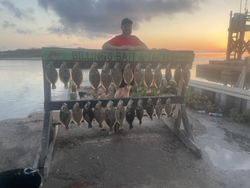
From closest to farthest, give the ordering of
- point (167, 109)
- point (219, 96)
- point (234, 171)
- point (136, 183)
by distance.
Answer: point (136, 183) → point (234, 171) → point (167, 109) → point (219, 96)

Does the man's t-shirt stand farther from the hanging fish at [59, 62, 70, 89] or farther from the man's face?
the hanging fish at [59, 62, 70, 89]

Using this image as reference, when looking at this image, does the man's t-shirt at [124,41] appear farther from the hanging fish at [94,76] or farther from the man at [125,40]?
the hanging fish at [94,76]

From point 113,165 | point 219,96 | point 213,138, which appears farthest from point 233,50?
point 113,165

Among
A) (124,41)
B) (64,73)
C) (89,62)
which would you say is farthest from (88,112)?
(124,41)

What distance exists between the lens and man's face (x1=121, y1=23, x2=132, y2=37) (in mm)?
4145

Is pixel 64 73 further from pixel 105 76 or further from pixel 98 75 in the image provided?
pixel 105 76

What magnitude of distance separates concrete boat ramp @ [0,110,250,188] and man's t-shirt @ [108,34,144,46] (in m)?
2.31

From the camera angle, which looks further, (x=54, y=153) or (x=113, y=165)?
(x=54, y=153)

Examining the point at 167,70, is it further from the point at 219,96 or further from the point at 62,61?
the point at 219,96

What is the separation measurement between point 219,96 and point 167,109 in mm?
3212

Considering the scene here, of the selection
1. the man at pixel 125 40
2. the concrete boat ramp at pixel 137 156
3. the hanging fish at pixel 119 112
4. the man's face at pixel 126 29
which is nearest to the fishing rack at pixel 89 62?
the concrete boat ramp at pixel 137 156

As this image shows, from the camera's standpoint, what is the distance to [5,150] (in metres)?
3.61

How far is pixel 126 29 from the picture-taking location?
13.6 ft

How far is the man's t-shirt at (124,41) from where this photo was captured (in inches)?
165
